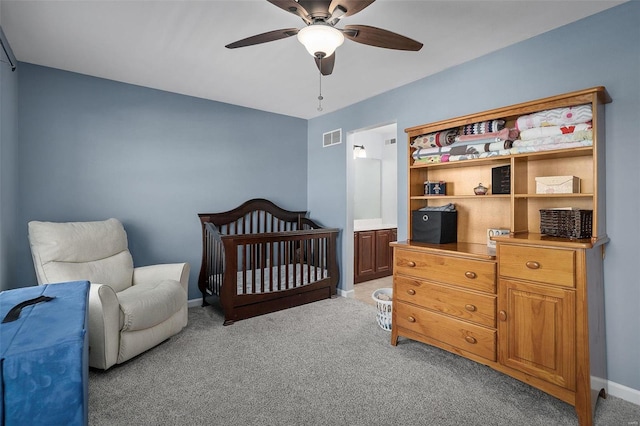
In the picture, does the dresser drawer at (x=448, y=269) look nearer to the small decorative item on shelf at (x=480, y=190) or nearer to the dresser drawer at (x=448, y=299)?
the dresser drawer at (x=448, y=299)

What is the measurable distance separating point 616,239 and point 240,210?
363 cm

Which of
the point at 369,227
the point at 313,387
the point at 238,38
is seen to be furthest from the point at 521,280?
the point at 369,227

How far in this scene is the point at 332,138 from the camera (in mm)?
4379

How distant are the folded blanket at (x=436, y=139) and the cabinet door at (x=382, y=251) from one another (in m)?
2.30

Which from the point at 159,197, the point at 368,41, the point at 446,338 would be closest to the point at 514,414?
the point at 446,338

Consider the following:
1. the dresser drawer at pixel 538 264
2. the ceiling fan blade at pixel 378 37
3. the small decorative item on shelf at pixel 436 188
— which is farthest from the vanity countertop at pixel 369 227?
the ceiling fan blade at pixel 378 37

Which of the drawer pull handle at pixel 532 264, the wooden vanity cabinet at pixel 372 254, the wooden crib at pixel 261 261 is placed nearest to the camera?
the drawer pull handle at pixel 532 264

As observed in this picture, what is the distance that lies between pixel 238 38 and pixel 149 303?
84.6 inches

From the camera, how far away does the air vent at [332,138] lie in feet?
13.9

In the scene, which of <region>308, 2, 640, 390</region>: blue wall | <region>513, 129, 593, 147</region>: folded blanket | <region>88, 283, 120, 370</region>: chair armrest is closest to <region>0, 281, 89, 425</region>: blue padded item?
<region>88, 283, 120, 370</region>: chair armrest

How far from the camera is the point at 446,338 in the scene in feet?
7.89

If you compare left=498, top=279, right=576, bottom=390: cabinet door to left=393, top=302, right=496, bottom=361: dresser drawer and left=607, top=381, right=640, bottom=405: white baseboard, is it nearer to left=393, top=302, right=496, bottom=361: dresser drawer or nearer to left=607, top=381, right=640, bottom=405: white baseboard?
left=393, top=302, right=496, bottom=361: dresser drawer

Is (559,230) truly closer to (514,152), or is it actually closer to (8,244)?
(514,152)

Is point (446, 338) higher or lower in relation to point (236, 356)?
higher
